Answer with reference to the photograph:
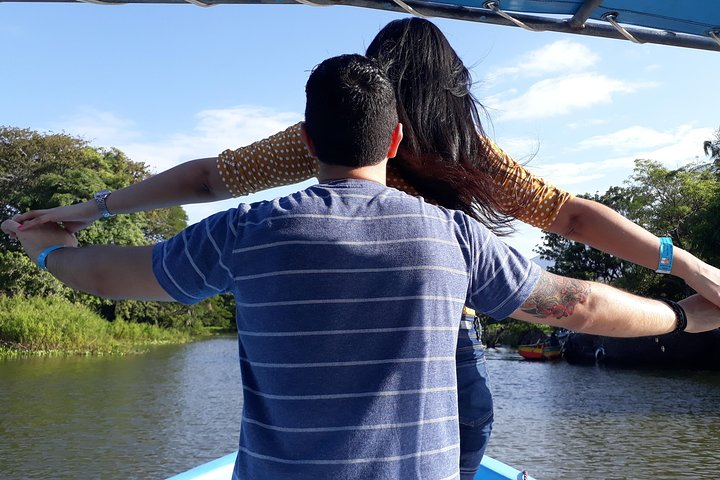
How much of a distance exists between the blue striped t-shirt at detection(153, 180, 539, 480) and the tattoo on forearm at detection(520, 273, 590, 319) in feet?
0.52

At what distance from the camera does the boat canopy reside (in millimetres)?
1814

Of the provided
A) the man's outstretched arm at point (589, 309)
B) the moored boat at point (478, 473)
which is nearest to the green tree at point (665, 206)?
the moored boat at point (478, 473)

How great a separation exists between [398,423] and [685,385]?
→ 65.7 ft

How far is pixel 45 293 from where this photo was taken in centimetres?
2680

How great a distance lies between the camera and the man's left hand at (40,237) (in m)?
1.45

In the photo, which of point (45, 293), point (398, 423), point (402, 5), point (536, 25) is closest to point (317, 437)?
point (398, 423)

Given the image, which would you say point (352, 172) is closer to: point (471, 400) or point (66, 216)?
point (471, 400)

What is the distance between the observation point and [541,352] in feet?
92.2

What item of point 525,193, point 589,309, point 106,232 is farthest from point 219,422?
point 106,232

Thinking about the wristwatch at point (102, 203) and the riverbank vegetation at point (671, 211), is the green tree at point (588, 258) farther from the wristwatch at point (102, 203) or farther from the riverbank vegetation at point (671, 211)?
the wristwatch at point (102, 203)

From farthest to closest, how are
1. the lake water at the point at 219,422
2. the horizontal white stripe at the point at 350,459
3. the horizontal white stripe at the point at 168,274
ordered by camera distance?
the lake water at the point at 219,422
the horizontal white stripe at the point at 168,274
the horizontal white stripe at the point at 350,459

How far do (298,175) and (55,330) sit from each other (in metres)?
24.0

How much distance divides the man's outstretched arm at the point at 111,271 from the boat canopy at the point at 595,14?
0.75 m

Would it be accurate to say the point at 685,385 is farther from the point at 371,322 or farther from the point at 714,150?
the point at 371,322
